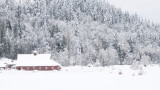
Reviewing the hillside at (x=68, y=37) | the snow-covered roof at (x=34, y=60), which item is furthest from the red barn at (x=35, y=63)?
the hillside at (x=68, y=37)

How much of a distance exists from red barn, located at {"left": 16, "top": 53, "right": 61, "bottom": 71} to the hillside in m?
25.6

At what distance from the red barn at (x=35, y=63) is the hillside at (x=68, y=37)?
2555 centimetres

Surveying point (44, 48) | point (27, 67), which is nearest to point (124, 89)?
point (27, 67)

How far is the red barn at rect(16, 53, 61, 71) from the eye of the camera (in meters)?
58.2

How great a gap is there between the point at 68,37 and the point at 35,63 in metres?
39.4

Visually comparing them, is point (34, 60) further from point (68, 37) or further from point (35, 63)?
point (68, 37)

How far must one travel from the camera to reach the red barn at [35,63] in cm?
5822

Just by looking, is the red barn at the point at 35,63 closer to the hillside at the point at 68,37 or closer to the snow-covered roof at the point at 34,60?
the snow-covered roof at the point at 34,60

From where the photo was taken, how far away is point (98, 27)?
461 ft

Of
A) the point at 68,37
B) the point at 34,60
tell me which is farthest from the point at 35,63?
the point at 68,37

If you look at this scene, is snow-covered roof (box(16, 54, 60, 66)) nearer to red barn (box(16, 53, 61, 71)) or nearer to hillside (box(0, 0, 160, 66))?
red barn (box(16, 53, 61, 71))

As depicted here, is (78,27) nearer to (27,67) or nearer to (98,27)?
(98,27)

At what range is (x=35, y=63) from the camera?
59500 mm

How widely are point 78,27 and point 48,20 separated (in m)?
16.3
